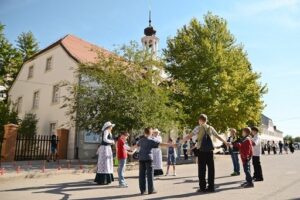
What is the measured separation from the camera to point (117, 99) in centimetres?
1897

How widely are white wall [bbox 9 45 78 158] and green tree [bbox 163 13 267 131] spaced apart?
892cm

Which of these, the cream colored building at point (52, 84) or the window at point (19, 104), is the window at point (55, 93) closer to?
the cream colored building at point (52, 84)

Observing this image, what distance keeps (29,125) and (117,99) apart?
14080 millimetres

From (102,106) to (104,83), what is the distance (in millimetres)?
1359

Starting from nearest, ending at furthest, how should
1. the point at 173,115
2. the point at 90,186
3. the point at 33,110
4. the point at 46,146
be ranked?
the point at 90,186
the point at 173,115
the point at 46,146
the point at 33,110

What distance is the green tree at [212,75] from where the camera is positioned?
26.8m

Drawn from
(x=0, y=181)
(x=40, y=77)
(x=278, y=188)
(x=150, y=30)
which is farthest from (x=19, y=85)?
(x=278, y=188)

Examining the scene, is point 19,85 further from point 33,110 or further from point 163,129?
point 163,129

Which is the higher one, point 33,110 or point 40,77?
point 40,77

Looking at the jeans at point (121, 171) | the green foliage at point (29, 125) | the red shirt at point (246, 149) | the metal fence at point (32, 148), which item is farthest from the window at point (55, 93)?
the red shirt at point (246, 149)

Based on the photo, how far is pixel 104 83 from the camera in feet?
63.4

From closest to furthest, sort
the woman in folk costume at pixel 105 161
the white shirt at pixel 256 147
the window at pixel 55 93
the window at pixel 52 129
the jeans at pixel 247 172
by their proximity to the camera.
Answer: the jeans at pixel 247 172 < the woman in folk costume at pixel 105 161 < the white shirt at pixel 256 147 < the window at pixel 52 129 < the window at pixel 55 93

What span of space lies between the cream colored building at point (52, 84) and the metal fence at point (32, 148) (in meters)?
2.27

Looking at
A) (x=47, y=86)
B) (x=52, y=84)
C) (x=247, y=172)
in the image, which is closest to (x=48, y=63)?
(x=47, y=86)
